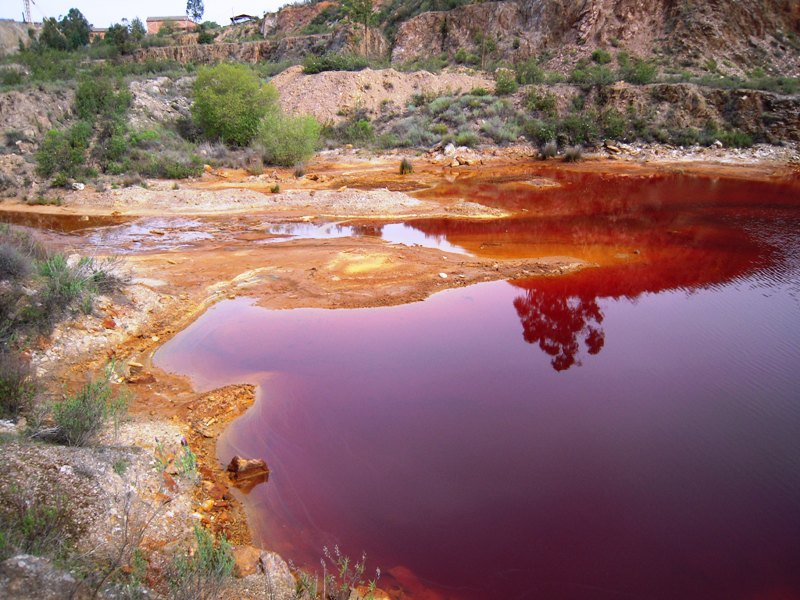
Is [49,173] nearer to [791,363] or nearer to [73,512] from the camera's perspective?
[73,512]

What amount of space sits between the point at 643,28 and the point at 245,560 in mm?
41414

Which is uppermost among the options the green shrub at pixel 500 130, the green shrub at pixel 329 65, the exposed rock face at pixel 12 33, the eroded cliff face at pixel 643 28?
the exposed rock face at pixel 12 33

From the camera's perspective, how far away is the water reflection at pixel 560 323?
27.0ft

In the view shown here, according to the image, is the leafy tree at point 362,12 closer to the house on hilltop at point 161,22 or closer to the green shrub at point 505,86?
the green shrub at point 505,86

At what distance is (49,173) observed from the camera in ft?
62.5

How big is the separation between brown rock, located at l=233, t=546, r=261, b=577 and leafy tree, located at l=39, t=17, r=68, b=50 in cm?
5820

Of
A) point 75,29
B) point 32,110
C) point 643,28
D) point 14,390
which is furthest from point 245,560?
point 75,29

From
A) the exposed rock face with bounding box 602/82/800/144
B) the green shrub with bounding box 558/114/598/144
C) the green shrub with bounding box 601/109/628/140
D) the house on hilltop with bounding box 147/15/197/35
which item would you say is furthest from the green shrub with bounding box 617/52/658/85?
the house on hilltop with bounding box 147/15/197/35

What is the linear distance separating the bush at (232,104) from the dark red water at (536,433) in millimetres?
16623

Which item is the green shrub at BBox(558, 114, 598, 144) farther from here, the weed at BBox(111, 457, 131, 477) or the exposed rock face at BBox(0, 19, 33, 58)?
the exposed rock face at BBox(0, 19, 33, 58)

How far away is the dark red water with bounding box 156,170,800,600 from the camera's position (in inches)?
182

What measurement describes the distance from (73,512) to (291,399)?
10.2 feet

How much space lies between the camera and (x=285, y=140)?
22.3m

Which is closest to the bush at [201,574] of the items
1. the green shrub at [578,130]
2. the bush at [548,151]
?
the bush at [548,151]
